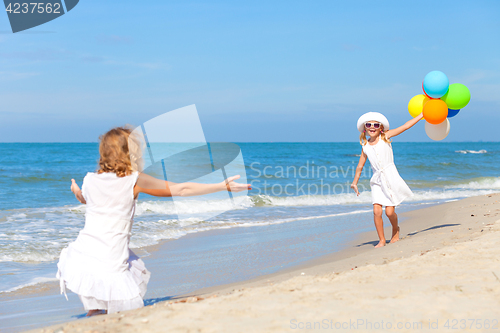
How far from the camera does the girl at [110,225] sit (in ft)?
9.55

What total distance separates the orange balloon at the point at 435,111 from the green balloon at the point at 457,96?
0.33 feet

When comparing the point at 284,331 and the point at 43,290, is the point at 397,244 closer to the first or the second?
the point at 284,331

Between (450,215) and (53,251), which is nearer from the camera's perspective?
(53,251)

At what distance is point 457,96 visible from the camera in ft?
18.5

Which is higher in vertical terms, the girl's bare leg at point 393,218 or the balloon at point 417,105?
the balloon at point 417,105

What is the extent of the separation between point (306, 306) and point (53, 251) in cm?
490

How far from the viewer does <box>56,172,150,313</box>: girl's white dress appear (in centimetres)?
291

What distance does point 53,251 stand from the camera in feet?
20.4

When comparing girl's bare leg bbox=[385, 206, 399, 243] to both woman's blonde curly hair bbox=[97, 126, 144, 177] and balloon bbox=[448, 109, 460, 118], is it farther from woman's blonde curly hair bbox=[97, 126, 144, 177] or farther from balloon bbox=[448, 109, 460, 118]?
woman's blonde curly hair bbox=[97, 126, 144, 177]

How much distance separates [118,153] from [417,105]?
4535 mm

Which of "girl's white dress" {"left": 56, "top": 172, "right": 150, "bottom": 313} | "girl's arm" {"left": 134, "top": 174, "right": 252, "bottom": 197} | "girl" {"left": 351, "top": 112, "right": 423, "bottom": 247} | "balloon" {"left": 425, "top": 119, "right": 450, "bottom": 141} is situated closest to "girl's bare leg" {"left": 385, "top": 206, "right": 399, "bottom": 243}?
"girl" {"left": 351, "top": 112, "right": 423, "bottom": 247}

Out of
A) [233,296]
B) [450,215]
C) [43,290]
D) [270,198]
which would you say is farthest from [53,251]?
[270,198]

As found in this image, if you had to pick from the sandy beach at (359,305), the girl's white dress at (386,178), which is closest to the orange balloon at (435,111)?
the girl's white dress at (386,178)

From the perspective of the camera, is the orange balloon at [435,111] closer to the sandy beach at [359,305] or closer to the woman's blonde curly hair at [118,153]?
the sandy beach at [359,305]
